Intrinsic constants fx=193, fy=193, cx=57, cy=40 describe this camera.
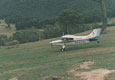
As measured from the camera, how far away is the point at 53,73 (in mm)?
10648

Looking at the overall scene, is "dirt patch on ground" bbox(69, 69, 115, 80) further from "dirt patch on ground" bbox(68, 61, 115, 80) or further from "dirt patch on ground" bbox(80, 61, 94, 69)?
"dirt patch on ground" bbox(80, 61, 94, 69)

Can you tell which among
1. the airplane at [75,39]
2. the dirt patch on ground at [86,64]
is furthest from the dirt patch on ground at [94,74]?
the airplane at [75,39]

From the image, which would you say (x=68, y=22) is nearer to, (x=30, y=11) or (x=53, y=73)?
(x=53, y=73)

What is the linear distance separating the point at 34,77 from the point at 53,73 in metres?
1.06

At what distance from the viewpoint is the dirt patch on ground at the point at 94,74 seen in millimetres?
9080

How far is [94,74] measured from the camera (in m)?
9.58

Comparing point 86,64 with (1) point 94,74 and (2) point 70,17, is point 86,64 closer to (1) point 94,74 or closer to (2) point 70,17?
(1) point 94,74

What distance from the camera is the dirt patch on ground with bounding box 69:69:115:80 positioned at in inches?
357

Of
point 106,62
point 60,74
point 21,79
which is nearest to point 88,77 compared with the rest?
point 60,74

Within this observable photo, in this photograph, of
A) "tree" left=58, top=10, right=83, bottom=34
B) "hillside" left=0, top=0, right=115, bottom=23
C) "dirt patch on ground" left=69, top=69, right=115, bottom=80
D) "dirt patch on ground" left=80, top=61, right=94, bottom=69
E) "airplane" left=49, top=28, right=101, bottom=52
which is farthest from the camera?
"hillside" left=0, top=0, right=115, bottom=23

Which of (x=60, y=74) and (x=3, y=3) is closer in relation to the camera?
(x=60, y=74)

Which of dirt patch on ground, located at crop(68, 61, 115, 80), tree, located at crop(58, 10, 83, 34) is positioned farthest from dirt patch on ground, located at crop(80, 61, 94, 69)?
tree, located at crop(58, 10, 83, 34)

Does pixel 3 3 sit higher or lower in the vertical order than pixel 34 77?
higher

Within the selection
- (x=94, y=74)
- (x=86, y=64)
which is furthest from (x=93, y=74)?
(x=86, y=64)
